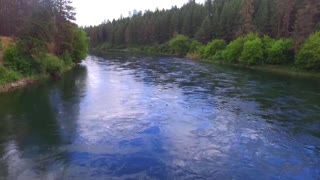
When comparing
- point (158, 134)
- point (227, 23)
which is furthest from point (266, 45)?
point (158, 134)

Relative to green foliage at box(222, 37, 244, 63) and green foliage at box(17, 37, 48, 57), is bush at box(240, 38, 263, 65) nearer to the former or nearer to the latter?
green foliage at box(222, 37, 244, 63)

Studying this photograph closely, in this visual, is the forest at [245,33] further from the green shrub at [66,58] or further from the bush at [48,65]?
the bush at [48,65]

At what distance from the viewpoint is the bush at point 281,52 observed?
6112cm

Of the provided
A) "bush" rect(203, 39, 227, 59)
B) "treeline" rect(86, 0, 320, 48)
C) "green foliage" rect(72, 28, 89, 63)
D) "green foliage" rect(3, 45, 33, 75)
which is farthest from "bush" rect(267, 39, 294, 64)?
"green foliage" rect(3, 45, 33, 75)

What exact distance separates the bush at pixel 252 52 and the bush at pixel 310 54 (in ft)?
30.7

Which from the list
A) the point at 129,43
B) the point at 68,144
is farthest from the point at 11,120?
the point at 129,43

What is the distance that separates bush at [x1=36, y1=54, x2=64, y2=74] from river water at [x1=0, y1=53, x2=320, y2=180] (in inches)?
256

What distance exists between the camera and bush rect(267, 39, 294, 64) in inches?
2406

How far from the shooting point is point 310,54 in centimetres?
5297

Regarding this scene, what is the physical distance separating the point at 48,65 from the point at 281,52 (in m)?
41.0

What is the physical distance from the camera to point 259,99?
102 ft

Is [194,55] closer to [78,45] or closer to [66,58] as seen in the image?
[78,45]

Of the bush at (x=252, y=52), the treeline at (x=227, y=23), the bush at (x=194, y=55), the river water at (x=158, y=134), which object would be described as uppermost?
the treeline at (x=227, y=23)

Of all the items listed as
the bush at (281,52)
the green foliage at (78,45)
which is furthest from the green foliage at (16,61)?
the bush at (281,52)
